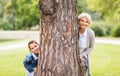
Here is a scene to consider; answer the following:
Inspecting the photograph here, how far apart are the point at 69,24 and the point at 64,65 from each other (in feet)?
2.30

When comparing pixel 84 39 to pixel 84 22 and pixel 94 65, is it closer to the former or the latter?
pixel 84 22

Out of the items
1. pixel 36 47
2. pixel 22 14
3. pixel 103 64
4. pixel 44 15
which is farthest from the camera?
pixel 22 14

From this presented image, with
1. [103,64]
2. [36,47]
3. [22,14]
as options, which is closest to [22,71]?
[103,64]

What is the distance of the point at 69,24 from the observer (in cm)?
668

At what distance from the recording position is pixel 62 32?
21.7 feet

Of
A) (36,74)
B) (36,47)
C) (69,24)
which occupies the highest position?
(69,24)

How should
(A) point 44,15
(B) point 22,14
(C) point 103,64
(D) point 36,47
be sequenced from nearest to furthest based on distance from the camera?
(A) point 44,15
(D) point 36,47
(C) point 103,64
(B) point 22,14

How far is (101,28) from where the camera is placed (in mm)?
37438

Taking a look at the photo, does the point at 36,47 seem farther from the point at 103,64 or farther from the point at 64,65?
the point at 103,64

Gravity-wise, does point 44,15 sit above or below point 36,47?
above

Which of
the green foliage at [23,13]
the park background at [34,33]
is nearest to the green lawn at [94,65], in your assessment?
the park background at [34,33]

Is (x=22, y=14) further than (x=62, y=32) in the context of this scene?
Yes

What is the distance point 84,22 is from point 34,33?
29.8 metres

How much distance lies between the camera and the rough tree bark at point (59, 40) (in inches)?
261
